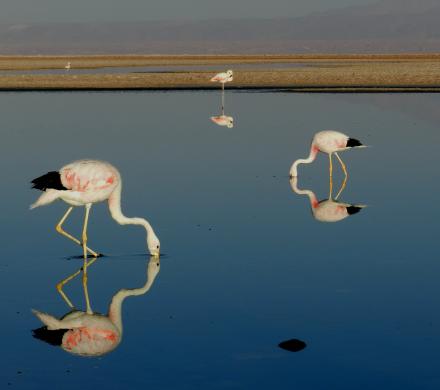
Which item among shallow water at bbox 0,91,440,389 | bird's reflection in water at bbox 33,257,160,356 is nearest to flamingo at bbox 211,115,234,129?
shallow water at bbox 0,91,440,389

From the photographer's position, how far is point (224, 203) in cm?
1844

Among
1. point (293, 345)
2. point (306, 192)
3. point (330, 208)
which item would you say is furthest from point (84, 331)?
point (306, 192)

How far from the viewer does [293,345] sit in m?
9.91

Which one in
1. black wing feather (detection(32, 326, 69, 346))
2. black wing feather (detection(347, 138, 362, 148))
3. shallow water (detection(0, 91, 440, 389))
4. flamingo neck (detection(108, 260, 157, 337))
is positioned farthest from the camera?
black wing feather (detection(347, 138, 362, 148))

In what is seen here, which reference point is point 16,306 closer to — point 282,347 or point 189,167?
point 282,347

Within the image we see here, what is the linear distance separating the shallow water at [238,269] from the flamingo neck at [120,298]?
117 millimetres

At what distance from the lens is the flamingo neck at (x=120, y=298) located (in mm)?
10934

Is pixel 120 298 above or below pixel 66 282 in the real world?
below

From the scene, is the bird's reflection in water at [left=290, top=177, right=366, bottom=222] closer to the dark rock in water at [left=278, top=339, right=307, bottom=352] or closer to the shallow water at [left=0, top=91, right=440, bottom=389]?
the shallow water at [left=0, top=91, right=440, bottom=389]

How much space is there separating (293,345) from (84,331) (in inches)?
84.9

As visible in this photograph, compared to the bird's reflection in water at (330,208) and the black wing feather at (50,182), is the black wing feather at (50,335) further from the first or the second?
the bird's reflection in water at (330,208)

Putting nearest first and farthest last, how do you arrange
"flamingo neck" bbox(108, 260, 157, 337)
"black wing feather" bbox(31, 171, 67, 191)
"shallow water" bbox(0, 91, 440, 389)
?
"shallow water" bbox(0, 91, 440, 389) → "flamingo neck" bbox(108, 260, 157, 337) → "black wing feather" bbox(31, 171, 67, 191)

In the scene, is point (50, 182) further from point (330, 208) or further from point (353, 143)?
point (353, 143)

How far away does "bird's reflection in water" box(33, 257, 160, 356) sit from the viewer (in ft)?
32.8
